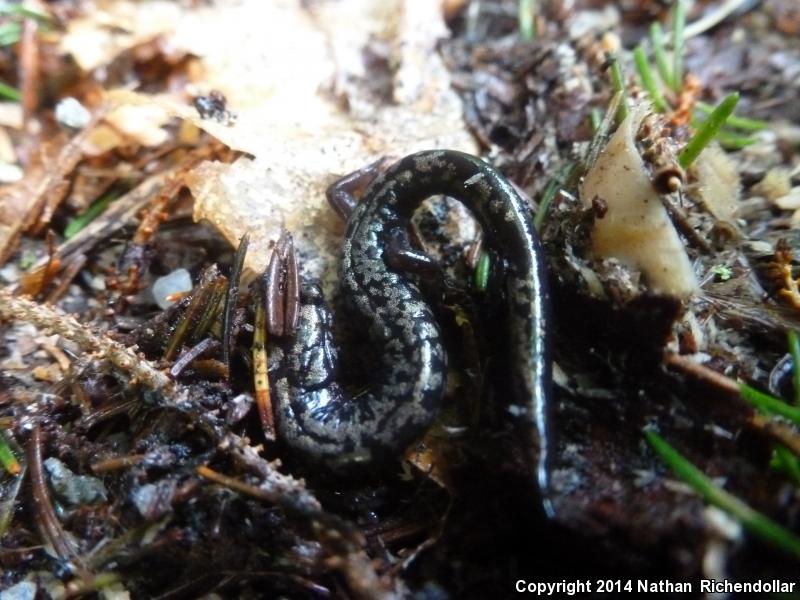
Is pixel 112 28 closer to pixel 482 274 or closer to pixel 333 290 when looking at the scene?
pixel 333 290

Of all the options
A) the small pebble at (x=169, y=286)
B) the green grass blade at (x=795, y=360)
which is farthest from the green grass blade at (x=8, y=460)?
the green grass blade at (x=795, y=360)

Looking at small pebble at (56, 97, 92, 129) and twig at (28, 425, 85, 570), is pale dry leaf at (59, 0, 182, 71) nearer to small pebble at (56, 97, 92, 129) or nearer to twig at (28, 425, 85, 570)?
small pebble at (56, 97, 92, 129)

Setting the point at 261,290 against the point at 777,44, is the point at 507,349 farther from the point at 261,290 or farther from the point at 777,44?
the point at 777,44

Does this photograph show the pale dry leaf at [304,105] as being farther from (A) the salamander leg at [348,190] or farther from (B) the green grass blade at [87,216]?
(B) the green grass blade at [87,216]

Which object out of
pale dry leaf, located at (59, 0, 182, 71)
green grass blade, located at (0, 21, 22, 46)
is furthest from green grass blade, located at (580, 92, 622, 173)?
green grass blade, located at (0, 21, 22, 46)

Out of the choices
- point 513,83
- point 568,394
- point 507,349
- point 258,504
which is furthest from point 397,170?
point 258,504

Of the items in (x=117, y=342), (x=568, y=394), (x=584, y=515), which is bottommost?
(x=584, y=515)
